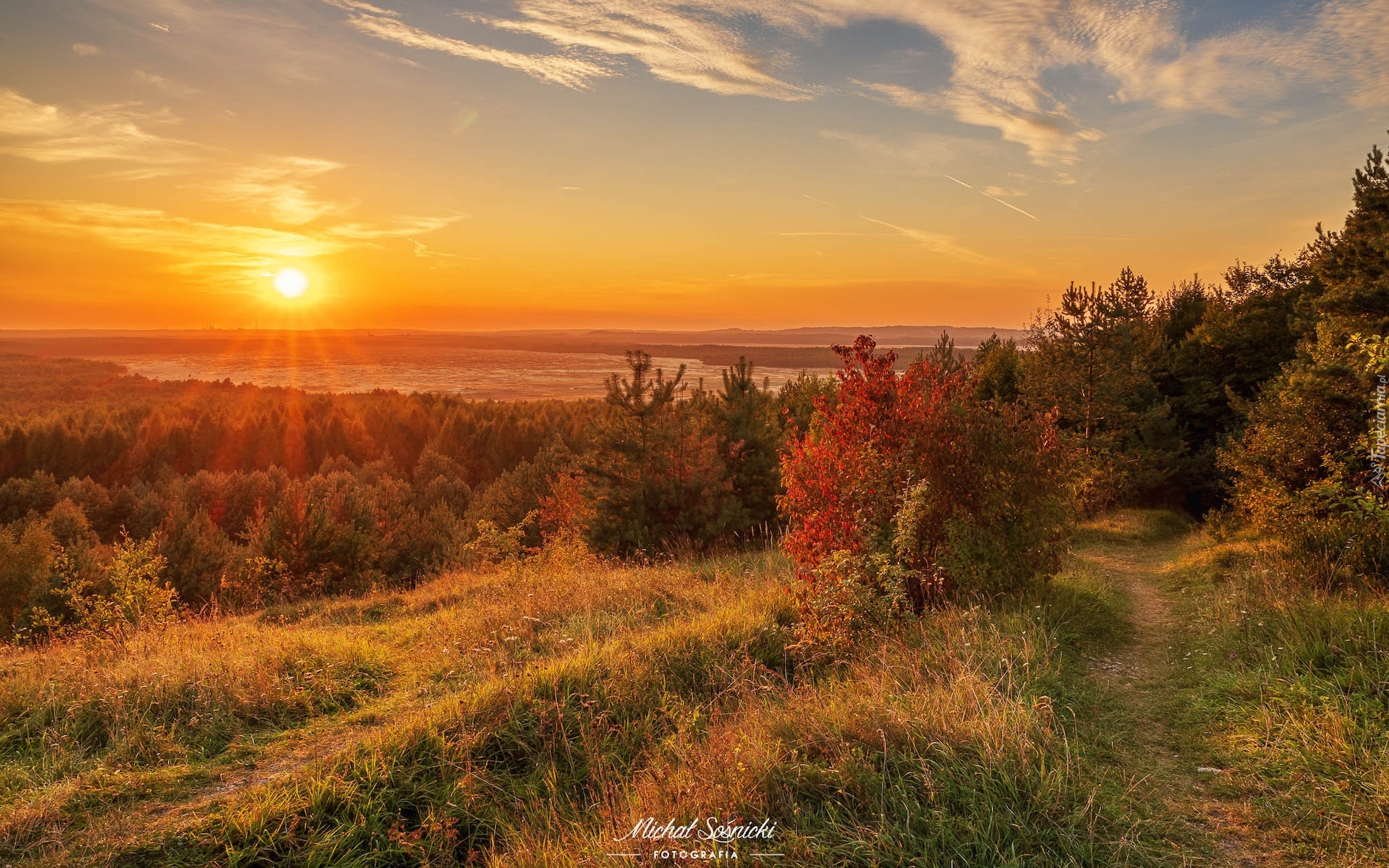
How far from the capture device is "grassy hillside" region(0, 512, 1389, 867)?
421cm

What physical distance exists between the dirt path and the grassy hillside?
34 millimetres

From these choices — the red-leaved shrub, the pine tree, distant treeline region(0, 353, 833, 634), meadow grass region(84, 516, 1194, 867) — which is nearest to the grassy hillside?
meadow grass region(84, 516, 1194, 867)

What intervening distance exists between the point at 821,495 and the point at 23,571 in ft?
94.2

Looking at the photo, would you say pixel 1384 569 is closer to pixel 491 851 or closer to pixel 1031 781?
pixel 1031 781

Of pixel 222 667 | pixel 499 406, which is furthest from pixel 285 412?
pixel 222 667

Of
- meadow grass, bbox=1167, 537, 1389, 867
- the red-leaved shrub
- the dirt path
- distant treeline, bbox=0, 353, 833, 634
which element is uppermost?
the red-leaved shrub

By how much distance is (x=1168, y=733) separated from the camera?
5.91 meters

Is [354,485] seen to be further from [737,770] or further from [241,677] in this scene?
[737,770]

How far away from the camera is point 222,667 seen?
7.46 meters

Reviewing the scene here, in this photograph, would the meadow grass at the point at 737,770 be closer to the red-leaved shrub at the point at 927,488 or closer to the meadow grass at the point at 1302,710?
the meadow grass at the point at 1302,710

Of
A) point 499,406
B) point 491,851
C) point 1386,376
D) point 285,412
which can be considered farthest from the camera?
point 499,406

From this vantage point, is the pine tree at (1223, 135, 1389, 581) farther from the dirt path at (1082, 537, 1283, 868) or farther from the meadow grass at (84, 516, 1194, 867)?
the meadow grass at (84, 516, 1194, 867)

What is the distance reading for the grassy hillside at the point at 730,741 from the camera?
4.21 metres

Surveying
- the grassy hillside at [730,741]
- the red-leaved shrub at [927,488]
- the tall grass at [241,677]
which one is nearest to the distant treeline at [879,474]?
the red-leaved shrub at [927,488]
